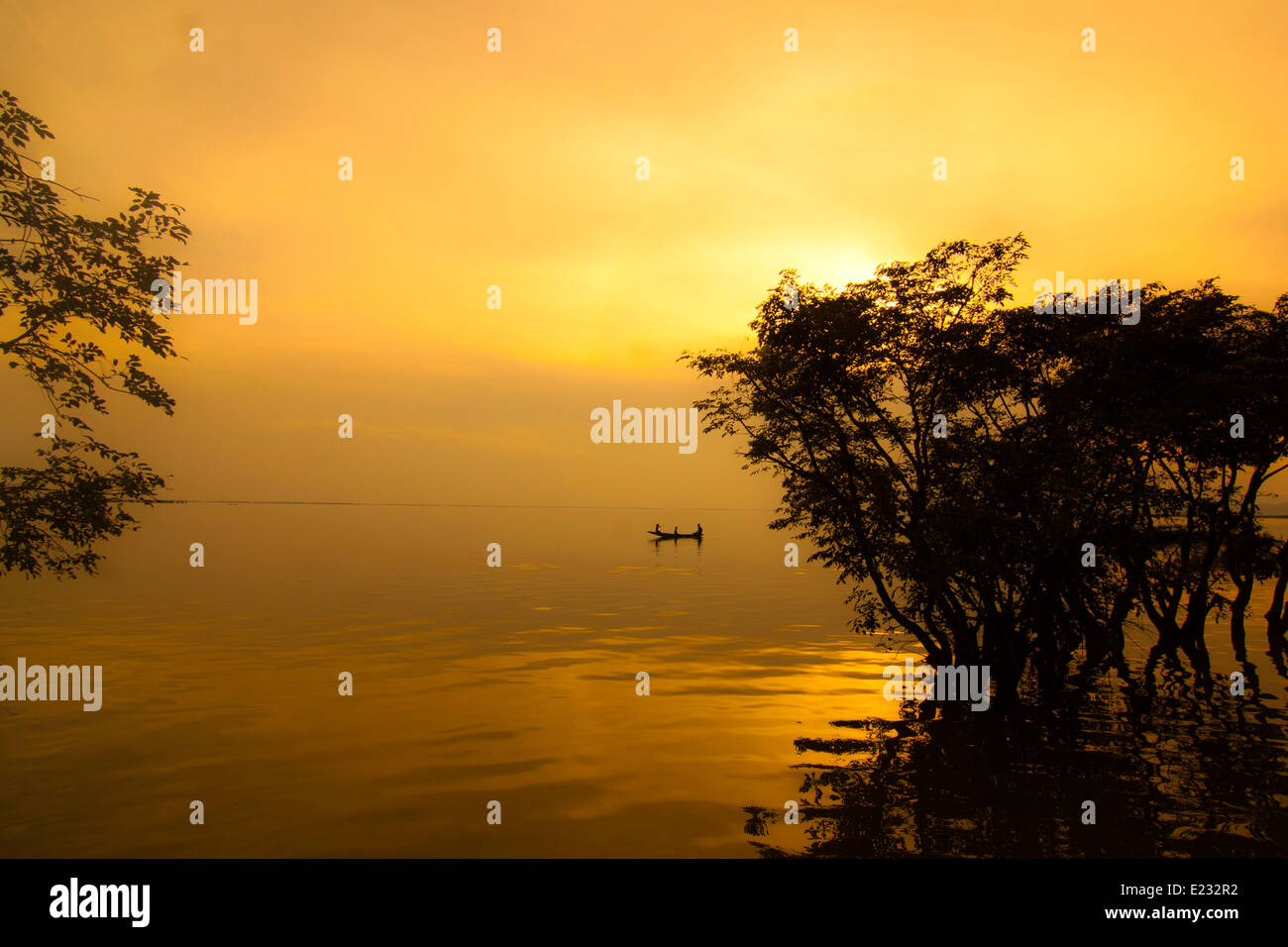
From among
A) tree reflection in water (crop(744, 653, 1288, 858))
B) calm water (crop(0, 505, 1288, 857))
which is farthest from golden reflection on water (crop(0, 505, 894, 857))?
tree reflection in water (crop(744, 653, 1288, 858))

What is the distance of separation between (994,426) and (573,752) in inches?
645

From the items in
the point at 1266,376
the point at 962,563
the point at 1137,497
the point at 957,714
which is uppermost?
the point at 1266,376

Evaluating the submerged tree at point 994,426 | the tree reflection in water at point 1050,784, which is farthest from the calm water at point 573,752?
the submerged tree at point 994,426

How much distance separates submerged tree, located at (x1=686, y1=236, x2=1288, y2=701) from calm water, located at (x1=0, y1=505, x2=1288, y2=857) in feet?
16.6

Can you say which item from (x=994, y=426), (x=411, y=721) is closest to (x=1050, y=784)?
(x=994, y=426)

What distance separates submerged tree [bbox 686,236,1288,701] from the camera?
843 inches

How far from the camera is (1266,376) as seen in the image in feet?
67.2

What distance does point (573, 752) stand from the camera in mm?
19609

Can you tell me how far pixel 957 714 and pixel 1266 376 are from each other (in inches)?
529

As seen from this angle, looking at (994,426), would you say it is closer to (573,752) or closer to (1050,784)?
(1050,784)

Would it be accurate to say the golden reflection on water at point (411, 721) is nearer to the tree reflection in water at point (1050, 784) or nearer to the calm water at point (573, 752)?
the calm water at point (573, 752)

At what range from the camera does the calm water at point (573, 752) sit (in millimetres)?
14367
